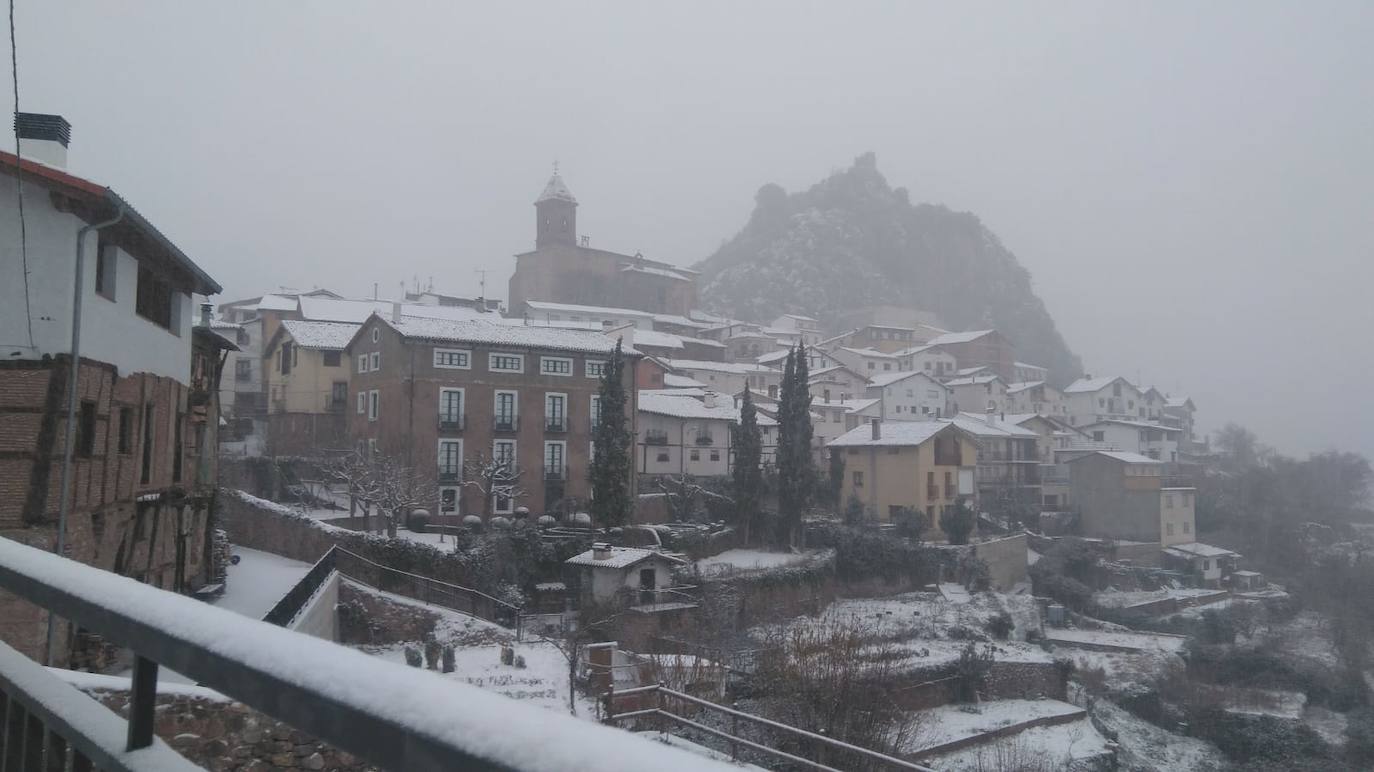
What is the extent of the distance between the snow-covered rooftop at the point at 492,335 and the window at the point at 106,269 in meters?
17.4

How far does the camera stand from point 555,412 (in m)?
31.6

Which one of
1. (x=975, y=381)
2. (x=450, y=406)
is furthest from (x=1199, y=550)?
(x=450, y=406)

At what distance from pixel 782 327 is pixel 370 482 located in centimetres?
5532

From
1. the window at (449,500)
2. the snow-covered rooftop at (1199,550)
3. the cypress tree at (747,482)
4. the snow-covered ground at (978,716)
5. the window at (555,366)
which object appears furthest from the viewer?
the snow-covered rooftop at (1199,550)

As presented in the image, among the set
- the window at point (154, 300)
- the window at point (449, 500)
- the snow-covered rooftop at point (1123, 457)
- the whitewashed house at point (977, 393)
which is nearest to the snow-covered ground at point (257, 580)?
the window at point (154, 300)

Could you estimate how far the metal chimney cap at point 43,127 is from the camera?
11.7 m

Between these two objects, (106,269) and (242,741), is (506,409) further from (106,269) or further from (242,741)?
(242,741)

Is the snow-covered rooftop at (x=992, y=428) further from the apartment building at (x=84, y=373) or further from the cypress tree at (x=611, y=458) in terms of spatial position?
the apartment building at (x=84, y=373)

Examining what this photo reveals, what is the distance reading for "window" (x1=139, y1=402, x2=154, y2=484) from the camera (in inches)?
517

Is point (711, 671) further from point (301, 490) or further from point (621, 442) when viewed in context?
point (301, 490)

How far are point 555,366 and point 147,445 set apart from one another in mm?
18749

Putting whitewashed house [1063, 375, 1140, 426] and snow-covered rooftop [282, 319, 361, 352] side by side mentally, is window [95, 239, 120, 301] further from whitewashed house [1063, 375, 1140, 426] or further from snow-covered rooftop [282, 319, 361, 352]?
whitewashed house [1063, 375, 1140, 426]

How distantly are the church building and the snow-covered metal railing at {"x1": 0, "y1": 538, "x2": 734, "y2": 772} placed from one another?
73.4m

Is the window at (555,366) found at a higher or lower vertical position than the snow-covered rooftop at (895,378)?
lower
